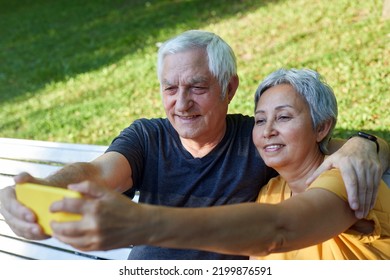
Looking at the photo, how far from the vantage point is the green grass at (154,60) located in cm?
624

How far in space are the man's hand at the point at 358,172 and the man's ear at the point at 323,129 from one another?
14cm

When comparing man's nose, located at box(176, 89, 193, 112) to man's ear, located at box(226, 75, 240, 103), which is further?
man's ear, located at box(226, 75, 240, 103)

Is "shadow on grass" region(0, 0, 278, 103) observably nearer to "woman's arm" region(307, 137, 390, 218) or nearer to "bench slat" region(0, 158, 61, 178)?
"bench slat" region(0, 158, 61, 178)

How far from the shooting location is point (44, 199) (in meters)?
1.54

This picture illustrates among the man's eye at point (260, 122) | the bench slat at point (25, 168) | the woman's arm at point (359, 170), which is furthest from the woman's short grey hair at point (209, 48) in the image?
the bench slat at point (25, 168)

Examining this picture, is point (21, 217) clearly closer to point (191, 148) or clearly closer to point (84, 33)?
point (191, 148)

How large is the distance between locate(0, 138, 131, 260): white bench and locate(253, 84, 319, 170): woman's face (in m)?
1.14

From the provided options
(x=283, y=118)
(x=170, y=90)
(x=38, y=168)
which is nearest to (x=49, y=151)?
(x=38, y=168)

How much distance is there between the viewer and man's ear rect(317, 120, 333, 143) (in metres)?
2.54

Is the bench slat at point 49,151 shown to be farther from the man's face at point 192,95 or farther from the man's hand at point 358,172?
the man's hand at point 358,172

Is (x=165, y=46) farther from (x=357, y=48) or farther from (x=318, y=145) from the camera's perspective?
(x=357, y=48)

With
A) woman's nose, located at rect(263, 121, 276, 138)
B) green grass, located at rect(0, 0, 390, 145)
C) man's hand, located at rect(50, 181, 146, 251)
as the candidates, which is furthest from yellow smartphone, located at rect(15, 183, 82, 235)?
green grass, located at rect(0, 0, 390, 145)
